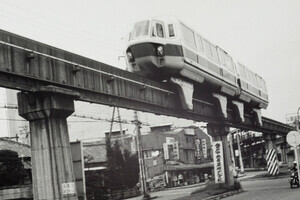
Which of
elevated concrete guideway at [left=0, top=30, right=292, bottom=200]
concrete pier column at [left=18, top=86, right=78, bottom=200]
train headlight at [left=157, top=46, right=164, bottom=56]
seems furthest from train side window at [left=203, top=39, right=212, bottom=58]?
concrete pier column at [left=18, top=86, right=78, bottom=200]

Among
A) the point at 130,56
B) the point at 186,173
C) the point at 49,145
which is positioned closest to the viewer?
the point at 49,145

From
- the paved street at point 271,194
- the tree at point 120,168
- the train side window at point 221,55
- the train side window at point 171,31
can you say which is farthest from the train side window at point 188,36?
the tree at point 120,168

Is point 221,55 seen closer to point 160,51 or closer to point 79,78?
point 160,51

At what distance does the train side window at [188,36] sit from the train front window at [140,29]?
7.45 feet

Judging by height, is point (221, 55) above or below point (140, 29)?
below

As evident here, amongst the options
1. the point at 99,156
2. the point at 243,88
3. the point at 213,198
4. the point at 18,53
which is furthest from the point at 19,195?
the point at 99,156

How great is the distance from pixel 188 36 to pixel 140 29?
3209 millimetres

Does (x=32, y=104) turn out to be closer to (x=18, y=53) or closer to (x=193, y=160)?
(x=18, y=53)

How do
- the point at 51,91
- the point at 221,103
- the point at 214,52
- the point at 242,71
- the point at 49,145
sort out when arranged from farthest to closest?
the point at 242,71 → the point at 221,103 → the point at 214,52 → the point at 49,145 → the point at 51,91

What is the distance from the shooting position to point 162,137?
208 feet

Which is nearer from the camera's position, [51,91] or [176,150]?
[51,91]

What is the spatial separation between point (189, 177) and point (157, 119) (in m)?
24.1

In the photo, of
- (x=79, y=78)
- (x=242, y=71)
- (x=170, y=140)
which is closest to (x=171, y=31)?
(x=79, y=78)

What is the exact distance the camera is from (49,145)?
45.4 feet
